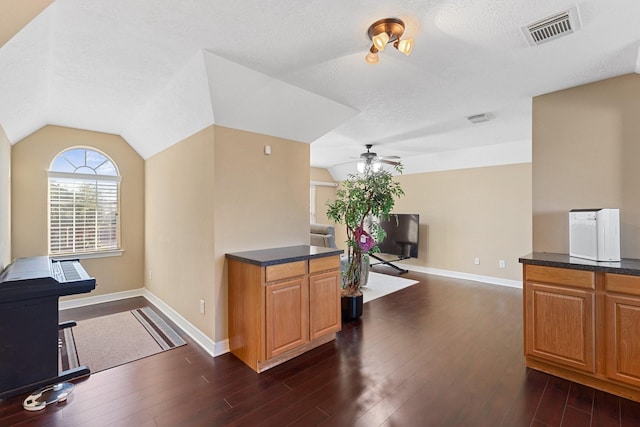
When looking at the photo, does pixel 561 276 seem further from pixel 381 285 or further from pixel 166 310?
pixel 166 310

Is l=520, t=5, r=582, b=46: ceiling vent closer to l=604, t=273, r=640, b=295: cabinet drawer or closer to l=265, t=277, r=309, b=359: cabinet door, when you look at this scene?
l=604, t=273, r=640, b=295: cabinet drawer

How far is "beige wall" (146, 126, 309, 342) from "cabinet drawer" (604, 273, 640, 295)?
2.72 m

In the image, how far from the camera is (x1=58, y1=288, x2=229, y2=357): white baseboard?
2.76 metres

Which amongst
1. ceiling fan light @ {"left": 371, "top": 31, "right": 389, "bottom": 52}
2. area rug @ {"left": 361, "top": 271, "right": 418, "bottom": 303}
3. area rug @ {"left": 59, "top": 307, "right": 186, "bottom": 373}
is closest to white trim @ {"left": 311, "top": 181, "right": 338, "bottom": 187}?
area rug @ {"left": 361, "top": 271, "right": 418, "bottom": 303}

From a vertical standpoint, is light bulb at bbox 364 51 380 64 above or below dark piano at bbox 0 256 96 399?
above

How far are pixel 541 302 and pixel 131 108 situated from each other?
4564 mm

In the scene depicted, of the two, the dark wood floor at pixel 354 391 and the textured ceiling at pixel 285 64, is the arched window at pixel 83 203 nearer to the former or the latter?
the textured ceiling at pixel 285 64

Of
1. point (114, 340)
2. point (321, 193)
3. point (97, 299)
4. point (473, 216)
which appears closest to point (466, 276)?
point (473, 216)

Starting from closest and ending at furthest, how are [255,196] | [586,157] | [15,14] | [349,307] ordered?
[15,14] → [586,157] → [255,196] → [349,307]

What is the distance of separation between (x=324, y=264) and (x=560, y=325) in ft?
6.61

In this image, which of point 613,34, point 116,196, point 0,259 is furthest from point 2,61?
point 613,34

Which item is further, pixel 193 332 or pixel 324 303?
pixel 193 332

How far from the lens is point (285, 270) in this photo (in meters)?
2.52

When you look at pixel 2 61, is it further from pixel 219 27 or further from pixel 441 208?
pixel 441 208
